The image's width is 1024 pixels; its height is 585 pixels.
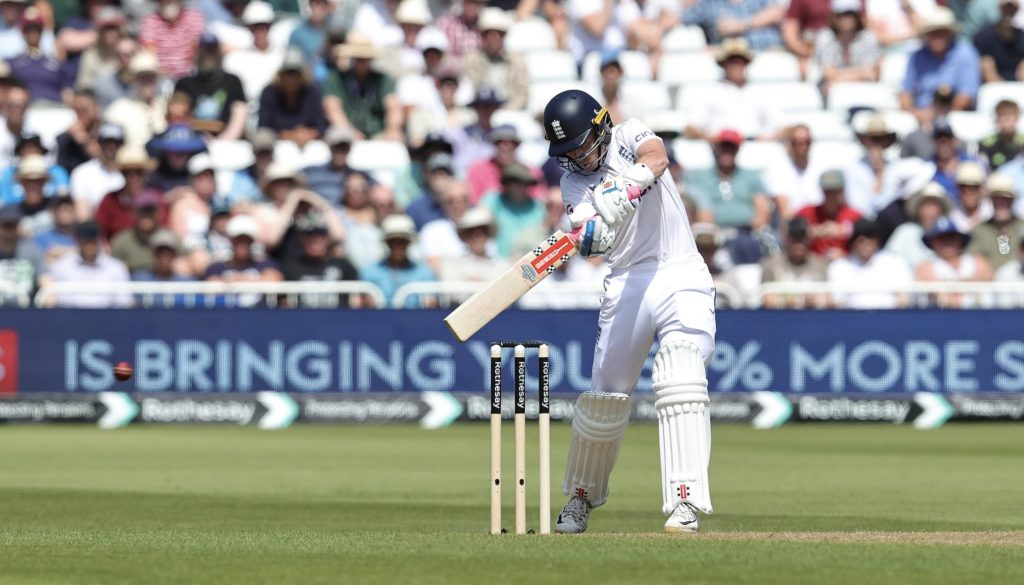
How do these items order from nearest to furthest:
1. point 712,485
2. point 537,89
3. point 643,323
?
point 643,323 < point 712,485 < point 537,89

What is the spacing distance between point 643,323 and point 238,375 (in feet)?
29.7

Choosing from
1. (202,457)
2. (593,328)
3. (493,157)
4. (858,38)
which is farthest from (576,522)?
(858,38)

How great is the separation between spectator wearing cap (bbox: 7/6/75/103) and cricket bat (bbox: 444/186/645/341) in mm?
12553

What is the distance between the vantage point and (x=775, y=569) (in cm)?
674

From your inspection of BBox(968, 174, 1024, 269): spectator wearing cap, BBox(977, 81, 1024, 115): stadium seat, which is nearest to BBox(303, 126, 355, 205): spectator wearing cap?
BBox(968, 174, 1024, 269): spectator wearing cap

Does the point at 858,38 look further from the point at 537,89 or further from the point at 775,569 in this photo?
the point at 775,569

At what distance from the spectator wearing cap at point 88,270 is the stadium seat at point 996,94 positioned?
9076mm

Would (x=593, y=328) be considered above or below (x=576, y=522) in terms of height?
above

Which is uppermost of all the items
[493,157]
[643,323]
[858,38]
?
[858,38]

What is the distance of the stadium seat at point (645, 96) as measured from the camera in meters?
19.7

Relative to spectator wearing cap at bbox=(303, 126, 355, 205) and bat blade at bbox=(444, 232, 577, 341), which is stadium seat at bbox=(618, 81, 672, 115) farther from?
bat blade at bbox=(444, 232, 577, 341)

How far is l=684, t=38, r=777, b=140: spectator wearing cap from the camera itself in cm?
1972

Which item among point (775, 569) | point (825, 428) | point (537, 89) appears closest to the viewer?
point (775, 569)

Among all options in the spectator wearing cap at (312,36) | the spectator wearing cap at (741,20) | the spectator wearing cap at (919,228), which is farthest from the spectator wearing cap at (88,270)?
the spectator wearing cap at (741,20)
